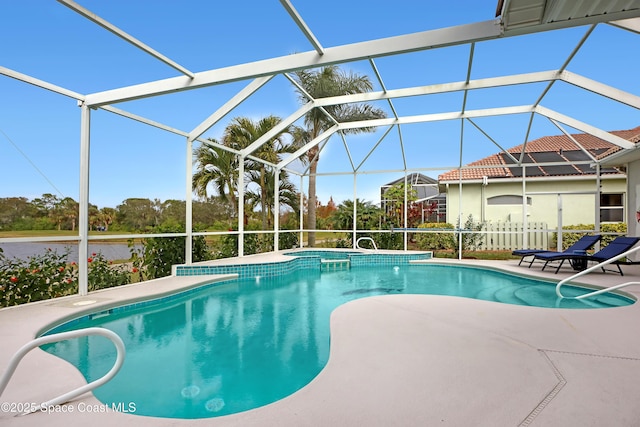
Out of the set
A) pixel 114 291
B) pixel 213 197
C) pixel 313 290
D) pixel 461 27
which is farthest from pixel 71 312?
pixel 213 197

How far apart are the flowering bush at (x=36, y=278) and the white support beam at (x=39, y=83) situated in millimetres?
2314

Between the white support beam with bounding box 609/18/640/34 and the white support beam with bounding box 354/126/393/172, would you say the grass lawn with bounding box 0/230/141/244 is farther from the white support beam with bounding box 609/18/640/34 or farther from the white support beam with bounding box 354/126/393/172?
the white support beam with bounding box 609/18/640/34

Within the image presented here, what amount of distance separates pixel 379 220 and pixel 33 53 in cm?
1088

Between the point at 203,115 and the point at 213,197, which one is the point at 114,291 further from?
the point at 203,115

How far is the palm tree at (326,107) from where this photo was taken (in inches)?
463

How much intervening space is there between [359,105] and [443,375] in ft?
38.2

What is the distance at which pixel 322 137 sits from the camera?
37.0ft

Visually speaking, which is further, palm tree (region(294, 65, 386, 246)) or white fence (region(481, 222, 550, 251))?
white fence (region(481, 222, 550, 251))

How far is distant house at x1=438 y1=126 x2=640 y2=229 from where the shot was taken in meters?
12.8

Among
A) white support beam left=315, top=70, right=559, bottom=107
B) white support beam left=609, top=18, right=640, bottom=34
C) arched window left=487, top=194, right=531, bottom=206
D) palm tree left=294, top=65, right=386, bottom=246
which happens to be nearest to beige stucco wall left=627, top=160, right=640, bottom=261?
arched window left=487, top=194, right=531, bottom=206

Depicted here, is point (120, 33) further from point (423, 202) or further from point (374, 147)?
point (423, 202)

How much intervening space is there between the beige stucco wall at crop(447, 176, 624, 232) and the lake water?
11.8 meters

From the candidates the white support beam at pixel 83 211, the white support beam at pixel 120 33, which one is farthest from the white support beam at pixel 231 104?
the white support beam at pixel 83 211

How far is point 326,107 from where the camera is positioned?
12234mm
